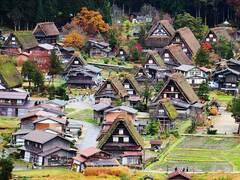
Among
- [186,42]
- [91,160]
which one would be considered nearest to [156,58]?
[186,42]

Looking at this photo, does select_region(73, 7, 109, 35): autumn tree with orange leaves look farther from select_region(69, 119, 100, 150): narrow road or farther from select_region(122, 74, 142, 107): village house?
select_region(69, 119, 100, 150): narrow road

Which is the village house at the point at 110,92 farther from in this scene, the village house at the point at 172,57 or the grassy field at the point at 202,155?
the village house at the point at 172,57

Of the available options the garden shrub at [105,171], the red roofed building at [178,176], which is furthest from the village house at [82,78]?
the red roofed building at [178,176]

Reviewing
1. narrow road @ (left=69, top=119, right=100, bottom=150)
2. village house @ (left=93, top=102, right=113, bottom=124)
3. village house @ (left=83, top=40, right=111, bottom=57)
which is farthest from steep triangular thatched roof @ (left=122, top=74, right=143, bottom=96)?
village house @ (left=83, top=40, right=111, bottom=57)

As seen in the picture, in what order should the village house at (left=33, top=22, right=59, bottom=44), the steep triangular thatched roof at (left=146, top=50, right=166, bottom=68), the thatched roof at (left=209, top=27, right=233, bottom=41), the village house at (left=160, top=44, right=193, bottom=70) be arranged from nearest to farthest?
1. the steep triangular thatched roof at (left=146, top=50, right=166, bottom=68)
2. the village house at (left=160, top=44, right=193, bottom=70)
3. the village house at (left=33, top=22, right=59, bottom=44)
4. the thatched roof at (left=209, top=27, right=233, bottom=41)

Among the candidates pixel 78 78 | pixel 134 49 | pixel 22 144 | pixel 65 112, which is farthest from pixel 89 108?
pixel 134 49

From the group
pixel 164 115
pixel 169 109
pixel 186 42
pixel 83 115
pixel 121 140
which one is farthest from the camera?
pixel 186 42

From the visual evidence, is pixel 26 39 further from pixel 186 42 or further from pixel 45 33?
pixel 186 42

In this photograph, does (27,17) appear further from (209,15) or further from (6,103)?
(6,103)
